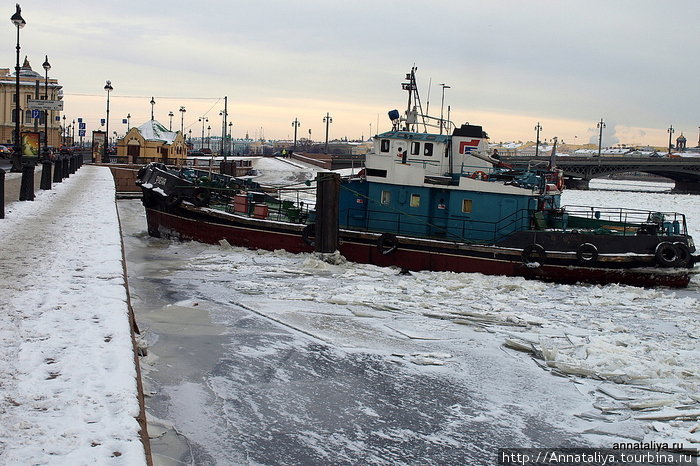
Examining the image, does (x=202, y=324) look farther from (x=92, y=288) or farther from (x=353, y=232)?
(x=353, y=232)

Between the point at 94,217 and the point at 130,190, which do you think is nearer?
the point at 94,217

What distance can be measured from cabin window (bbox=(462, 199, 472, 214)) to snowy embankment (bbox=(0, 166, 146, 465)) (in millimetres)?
11364

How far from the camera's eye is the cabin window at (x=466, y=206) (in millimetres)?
21703

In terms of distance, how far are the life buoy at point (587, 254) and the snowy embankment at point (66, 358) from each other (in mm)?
12687

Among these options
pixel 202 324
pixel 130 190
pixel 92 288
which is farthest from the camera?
pixel 130 190

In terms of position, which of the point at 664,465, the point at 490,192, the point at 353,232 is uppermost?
the point at 490,192

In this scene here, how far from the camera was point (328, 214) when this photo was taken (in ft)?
70.6

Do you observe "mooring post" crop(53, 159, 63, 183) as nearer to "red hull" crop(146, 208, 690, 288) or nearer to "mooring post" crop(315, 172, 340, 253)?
"red hull" crop(146, 208, 690, 288)

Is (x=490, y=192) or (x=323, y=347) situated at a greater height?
(x=490, y=192)

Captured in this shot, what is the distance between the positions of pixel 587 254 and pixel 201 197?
1364 cm

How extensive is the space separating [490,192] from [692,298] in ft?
20.7

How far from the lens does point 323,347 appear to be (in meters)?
12.3

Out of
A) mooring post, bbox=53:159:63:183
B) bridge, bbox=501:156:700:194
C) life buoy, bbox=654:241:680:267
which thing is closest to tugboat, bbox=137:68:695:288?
life buoy, bbox=654:241:680:267

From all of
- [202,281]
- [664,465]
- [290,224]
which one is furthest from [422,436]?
[290,224]
